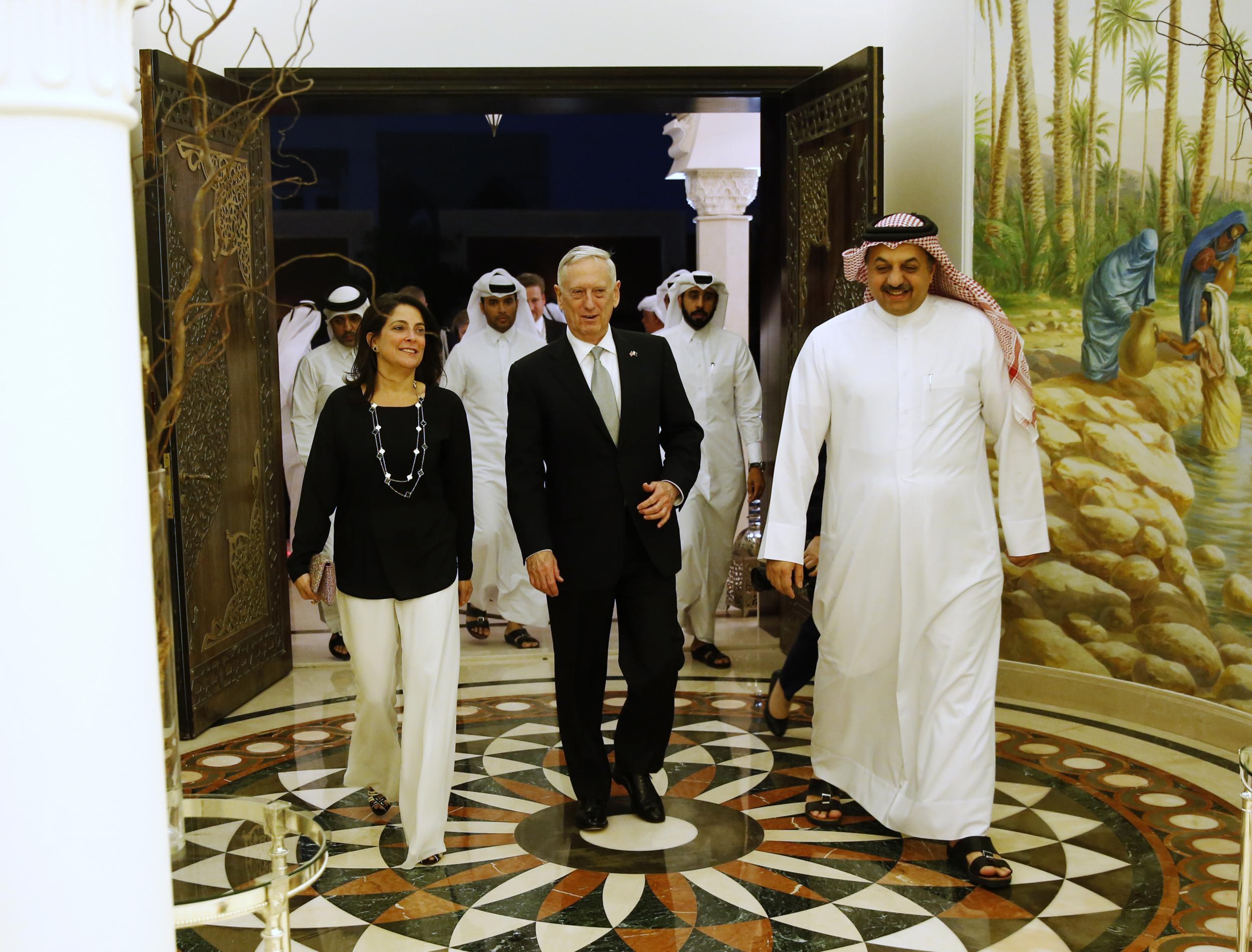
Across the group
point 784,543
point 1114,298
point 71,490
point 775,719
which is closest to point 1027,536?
point 784,543

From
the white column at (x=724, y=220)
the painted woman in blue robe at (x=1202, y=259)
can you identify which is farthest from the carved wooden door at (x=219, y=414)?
the white column at (x=724, y=220)

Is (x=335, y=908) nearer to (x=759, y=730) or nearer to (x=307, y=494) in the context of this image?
(x=307, y=494)

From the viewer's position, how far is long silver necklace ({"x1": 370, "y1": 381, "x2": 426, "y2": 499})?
143 inches

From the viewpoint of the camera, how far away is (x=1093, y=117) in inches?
201

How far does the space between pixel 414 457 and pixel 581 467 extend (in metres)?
0.48

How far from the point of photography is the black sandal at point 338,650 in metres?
6.30

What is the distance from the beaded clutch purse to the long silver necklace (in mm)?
317

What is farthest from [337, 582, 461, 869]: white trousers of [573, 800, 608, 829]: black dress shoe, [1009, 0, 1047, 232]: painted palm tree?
[1009, 0, 1047, 232]: painted palm tree

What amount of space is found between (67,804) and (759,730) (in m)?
3.78

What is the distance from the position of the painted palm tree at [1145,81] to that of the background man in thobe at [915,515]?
5.45 feet

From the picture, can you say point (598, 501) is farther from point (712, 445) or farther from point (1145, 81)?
point (1145, 81)

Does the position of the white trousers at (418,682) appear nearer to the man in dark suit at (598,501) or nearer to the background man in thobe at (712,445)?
the man in dark suit at (598,501)

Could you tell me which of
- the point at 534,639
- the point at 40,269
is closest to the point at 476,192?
the point at 534,639

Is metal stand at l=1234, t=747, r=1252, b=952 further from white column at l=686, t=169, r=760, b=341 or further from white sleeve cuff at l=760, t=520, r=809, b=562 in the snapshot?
white column at l=686, t=169, r=760, b=341
